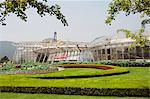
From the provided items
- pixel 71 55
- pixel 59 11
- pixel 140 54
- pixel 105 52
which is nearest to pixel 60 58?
pixel 71 55

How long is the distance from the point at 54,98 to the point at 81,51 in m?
47.2

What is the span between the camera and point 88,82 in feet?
44.3

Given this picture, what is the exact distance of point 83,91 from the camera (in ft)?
41.2

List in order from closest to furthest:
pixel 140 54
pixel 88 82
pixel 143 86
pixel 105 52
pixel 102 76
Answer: pixel 143 86 < pixel 88 82 < pixel 102 76 < pixel 140 54 < pixel 105 52

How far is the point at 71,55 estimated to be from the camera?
62969mm

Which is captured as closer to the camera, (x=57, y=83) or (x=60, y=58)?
(x=57, y=83)

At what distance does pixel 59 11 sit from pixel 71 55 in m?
57.1

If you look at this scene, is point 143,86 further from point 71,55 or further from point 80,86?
point 71,55

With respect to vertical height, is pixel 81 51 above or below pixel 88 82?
above

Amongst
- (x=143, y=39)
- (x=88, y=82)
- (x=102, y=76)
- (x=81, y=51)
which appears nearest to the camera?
(x=143, y=39)

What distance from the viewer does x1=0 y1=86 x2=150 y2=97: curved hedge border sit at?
12.1 m

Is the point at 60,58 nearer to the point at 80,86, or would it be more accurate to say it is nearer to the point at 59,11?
the point at 80,86

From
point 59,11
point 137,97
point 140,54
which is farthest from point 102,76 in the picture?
point 140,54

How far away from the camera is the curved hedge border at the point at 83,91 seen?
12.1 m
